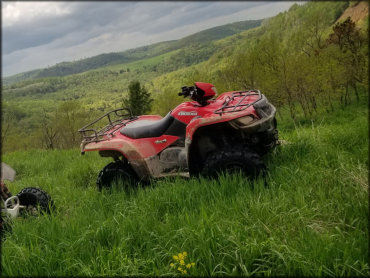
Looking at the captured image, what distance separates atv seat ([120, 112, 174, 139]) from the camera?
4168 mm

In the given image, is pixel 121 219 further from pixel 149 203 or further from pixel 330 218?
pixel 330 218

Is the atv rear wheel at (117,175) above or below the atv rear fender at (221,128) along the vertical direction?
below

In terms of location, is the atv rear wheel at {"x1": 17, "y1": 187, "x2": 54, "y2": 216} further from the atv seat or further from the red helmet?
the red helmet

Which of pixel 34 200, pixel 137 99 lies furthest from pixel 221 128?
pixel 137 99

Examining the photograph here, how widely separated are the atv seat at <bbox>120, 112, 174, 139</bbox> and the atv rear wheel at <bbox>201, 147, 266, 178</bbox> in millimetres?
926

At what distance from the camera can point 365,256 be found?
194 centimetres

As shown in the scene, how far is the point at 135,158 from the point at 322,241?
271cm

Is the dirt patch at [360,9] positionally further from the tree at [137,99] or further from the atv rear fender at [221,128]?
the tree at [137,99]

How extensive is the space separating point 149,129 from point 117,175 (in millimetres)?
803

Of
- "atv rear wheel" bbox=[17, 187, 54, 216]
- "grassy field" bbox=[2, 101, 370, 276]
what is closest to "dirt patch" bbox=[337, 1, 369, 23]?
"grassy field" bbox=[2, 101, 370, 276]

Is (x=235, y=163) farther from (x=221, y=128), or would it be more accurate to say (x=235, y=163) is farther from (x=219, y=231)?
(x=219, y=231)

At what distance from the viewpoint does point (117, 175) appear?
427 centimetres

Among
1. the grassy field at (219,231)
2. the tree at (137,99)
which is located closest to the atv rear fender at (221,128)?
the grassy field at (219,231)

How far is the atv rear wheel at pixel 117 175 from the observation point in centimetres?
426
